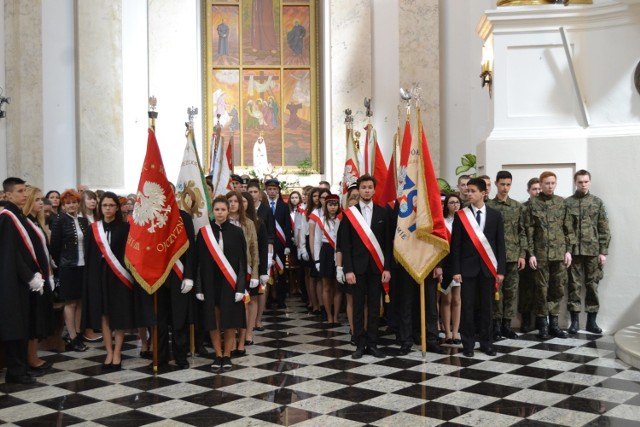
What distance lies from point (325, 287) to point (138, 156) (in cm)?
787

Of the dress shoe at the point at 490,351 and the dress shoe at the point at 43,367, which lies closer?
the dress shoe at the point at 43,367

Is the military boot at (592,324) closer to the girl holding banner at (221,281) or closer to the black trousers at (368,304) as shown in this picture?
the black trousers at (368,304)

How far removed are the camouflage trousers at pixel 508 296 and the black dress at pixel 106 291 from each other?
13.2 feet

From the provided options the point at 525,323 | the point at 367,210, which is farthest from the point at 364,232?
the point at 525,323

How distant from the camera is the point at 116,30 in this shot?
51.1 feet

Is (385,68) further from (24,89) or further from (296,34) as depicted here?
(24,89)

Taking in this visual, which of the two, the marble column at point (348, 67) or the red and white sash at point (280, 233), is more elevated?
the marble column at point (348, 67)

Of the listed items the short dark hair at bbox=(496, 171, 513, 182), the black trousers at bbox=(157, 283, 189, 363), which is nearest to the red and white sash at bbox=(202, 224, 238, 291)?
the black trousers at bbox=(157, 283, 189, 363)

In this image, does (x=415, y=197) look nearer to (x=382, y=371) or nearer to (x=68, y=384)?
(x=382, y=371)

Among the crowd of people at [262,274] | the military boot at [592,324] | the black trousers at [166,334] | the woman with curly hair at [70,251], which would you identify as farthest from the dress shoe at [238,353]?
the military boot at [592,324]

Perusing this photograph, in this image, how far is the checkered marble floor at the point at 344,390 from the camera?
5371mm

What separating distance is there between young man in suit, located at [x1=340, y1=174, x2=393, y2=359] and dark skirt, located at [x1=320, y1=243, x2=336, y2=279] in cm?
185

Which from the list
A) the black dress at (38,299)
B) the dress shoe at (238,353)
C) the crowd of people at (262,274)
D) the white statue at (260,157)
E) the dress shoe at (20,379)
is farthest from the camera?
the white statue at (260,157)

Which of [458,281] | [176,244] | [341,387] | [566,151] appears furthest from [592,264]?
[176,244]
